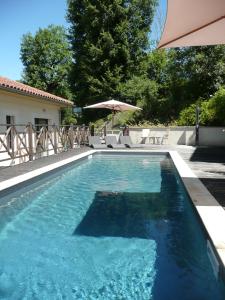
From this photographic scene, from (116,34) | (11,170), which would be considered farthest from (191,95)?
(11,170)

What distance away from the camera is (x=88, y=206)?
291 inches

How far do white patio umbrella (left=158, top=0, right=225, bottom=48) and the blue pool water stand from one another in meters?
2.85

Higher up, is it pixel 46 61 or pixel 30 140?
pixel 46 61

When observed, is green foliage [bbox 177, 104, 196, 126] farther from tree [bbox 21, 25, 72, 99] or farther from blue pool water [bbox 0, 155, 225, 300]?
tree [bbox 21, 25, 72, 99]

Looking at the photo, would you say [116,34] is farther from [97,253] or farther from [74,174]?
[97,253]

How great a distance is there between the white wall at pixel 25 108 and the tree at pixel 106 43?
1188 centimetres

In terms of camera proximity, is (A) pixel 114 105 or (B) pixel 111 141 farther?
(A) pixel 114 105

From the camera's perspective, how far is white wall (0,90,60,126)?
524 inches

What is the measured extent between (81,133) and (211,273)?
15932mm

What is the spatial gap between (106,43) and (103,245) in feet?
87.5

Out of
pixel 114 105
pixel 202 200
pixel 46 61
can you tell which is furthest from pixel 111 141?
pixel 46 61

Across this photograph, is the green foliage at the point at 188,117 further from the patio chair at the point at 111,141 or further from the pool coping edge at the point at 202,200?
the pool coping edge at the point at 202,200

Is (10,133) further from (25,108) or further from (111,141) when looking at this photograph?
(111,141)

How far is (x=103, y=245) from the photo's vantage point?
5.14 m
